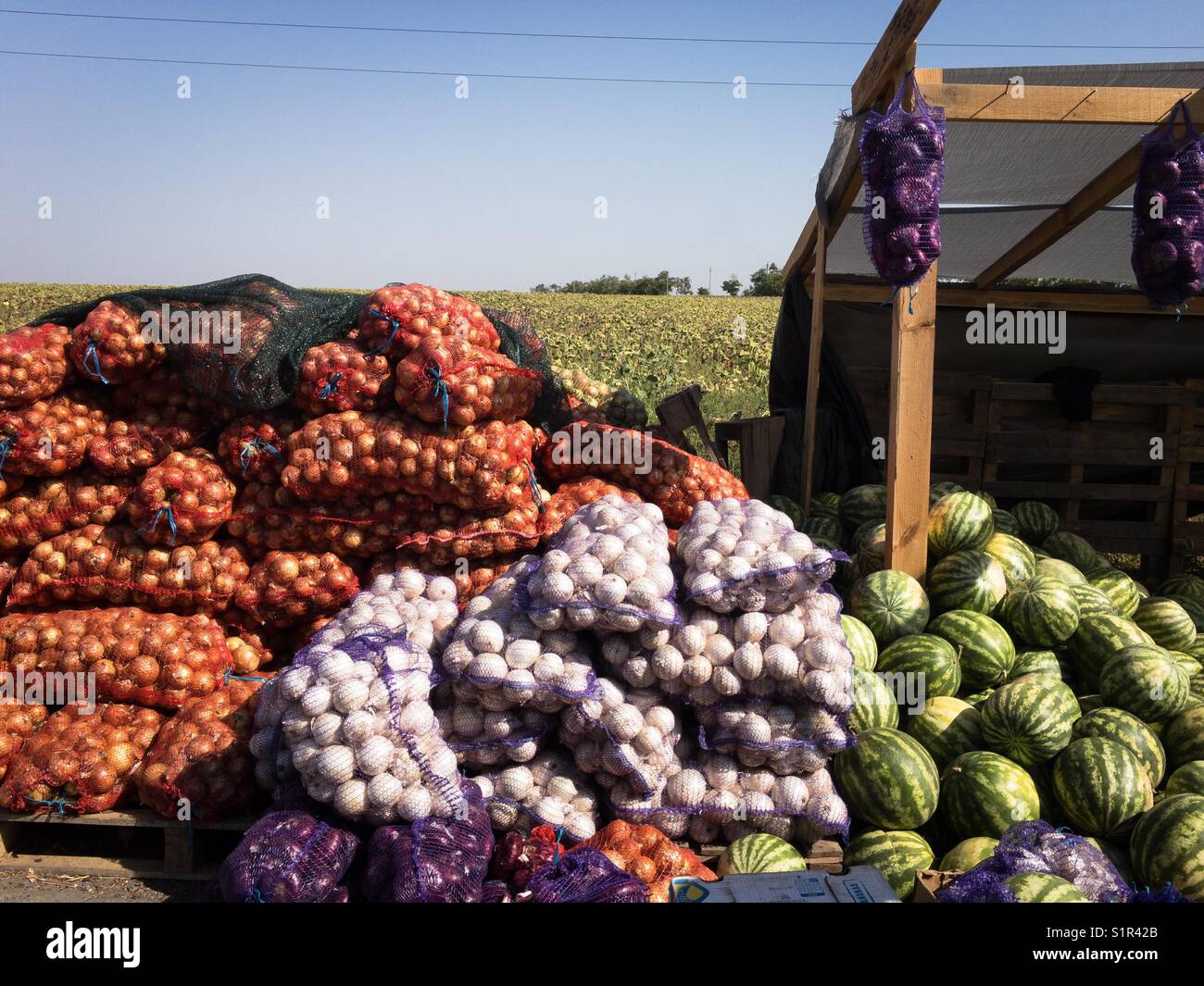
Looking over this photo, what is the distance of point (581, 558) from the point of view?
3.68 m

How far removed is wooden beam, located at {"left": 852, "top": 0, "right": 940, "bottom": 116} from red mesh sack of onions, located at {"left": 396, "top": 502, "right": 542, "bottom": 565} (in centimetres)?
320

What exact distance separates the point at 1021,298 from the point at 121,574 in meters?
8.07

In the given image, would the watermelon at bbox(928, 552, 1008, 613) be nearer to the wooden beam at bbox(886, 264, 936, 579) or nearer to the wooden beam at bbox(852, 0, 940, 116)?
the wooden beam at bbox(886, 264, 936, 579)

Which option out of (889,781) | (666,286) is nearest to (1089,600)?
(889,781)

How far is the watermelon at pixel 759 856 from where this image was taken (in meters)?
3.52

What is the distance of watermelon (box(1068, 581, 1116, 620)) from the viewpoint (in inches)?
184

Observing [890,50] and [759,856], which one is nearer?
[759,856]

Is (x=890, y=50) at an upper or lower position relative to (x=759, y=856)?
upper

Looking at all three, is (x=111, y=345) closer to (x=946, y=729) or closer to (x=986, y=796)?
(x=946, y=729)

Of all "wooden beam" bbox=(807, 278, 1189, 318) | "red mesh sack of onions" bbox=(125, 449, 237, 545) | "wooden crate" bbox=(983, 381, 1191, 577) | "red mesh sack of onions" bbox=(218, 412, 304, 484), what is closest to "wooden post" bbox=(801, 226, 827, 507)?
"wooden beam" bbox=(807, 278, 1189, 318)

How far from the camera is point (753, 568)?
368 cm

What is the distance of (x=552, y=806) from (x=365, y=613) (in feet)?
3.94

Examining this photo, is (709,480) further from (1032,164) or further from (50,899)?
(50,899)
